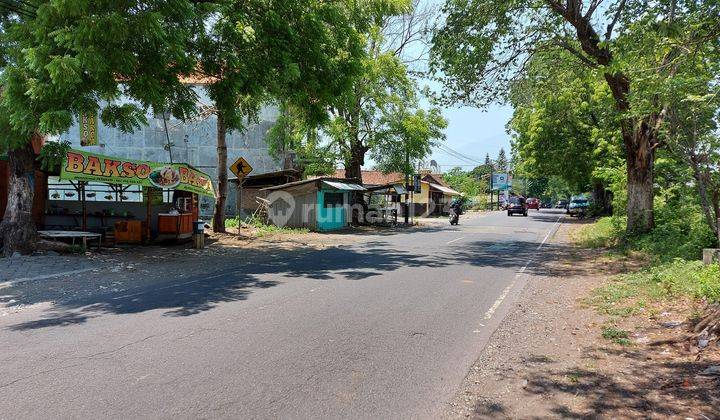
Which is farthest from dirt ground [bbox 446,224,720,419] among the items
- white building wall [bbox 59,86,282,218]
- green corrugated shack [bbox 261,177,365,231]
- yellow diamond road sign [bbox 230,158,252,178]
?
white building wall [bbox 59,86,282,218]

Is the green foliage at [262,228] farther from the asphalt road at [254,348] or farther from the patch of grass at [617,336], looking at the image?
the patch of grass at [617,336]

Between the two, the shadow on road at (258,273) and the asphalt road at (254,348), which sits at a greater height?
the shadow on road at (258,273)

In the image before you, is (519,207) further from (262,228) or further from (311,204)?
(262,228)

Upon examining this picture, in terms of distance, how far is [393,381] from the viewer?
446 centimetres

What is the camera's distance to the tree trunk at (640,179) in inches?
586

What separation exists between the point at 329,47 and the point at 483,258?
7.31 metres

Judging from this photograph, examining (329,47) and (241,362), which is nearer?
(241,362)

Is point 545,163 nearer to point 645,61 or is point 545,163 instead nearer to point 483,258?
point 483,258

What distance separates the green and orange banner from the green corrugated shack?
7.68m

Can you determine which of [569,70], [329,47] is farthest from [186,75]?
[569,70]

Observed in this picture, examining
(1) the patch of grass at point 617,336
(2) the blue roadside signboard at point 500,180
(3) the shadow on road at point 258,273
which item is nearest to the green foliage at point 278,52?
(3) the shadow on road at point 258,273

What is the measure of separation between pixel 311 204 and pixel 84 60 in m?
16.4

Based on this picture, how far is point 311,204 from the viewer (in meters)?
24.8

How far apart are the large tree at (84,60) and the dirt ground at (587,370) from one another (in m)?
8.22
